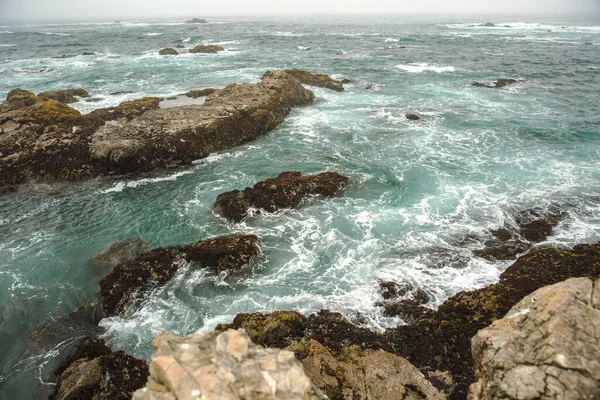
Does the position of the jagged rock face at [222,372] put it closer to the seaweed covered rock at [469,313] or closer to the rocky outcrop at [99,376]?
the rocky outcrop at [99,376]

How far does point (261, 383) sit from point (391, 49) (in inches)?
3642

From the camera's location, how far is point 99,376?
33.9 feet

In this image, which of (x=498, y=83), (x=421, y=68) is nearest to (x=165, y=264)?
(x=498, y=83)

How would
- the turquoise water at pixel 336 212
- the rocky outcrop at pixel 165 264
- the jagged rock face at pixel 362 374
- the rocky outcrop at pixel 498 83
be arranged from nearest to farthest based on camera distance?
the jagged rock face at pixel 362 374 < the turquoise water at pixel 336 212 < the rocky outcrop at pixel 165 264 < the rocky outcrop at pixel 498 83

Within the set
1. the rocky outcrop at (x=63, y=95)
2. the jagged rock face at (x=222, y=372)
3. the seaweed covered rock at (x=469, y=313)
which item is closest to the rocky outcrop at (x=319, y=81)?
the rocky outcrop at (x=63, y=95)

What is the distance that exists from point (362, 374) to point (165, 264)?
10.5m

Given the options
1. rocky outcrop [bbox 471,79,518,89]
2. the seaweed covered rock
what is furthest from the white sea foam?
the seaweed covered rock

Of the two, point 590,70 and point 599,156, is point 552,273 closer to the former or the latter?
point 599,156

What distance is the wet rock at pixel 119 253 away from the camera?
53.7 feet

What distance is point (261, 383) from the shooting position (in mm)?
5926

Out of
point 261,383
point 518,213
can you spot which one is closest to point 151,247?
point 261,383

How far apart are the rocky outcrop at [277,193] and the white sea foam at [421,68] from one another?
4532 cm

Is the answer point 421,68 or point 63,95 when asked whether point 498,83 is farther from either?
point 63,95

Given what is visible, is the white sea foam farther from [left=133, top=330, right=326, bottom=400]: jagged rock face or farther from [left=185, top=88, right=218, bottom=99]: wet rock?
[left=133, top=330, right=326, bottom=400]: jagged rock face
